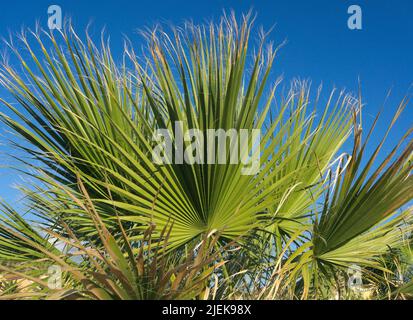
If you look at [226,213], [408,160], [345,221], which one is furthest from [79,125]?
[408,160]

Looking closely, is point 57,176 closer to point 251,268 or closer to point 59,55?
point 59,55

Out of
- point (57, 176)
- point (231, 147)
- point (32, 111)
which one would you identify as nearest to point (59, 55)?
point (32, 111)

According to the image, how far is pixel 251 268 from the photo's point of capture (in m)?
3.38

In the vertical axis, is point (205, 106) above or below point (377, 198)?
above

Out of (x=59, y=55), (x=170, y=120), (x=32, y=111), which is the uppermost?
(x=59, y=55)

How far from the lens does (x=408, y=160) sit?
3051 millimetres
